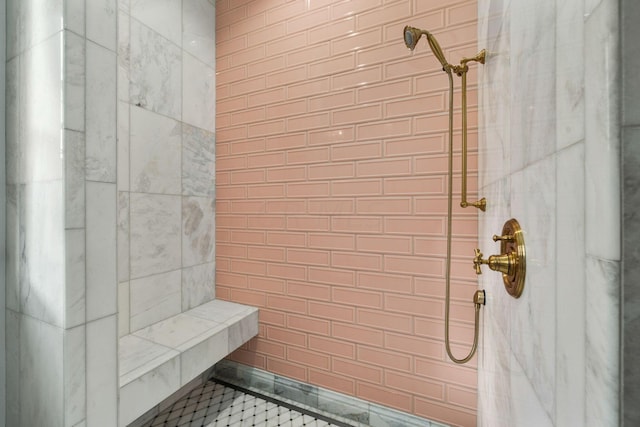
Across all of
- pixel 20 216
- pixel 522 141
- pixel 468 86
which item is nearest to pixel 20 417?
pixel 20 216

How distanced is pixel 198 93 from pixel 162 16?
1.43 feet

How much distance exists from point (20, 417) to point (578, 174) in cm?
166

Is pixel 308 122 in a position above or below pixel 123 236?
above

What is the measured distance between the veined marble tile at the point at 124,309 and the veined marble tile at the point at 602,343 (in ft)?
5.66

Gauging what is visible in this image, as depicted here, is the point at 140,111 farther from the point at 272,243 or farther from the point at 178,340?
the point at 178,340

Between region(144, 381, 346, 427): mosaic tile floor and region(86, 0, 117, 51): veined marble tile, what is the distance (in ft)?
5.85

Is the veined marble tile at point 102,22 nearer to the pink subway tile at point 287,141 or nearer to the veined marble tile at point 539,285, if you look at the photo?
the pink subway tile at point 287,141

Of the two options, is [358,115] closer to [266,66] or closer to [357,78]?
[357,78]

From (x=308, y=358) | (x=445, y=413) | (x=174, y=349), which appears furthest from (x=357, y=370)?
(x=174, y=349)

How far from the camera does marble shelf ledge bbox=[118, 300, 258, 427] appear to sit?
45.6 inches

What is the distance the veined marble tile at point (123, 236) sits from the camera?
1.43 m

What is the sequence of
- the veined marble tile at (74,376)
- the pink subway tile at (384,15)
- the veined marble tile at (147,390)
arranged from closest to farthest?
the veined marble tile at (74,376) < the veined marble tile at (147,390) < the pink subway tile at (384,15)

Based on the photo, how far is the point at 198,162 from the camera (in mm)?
1876

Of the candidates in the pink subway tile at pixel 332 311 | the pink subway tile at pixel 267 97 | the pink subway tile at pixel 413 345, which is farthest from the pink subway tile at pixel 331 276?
the pink subway tile at pixel 267 97
